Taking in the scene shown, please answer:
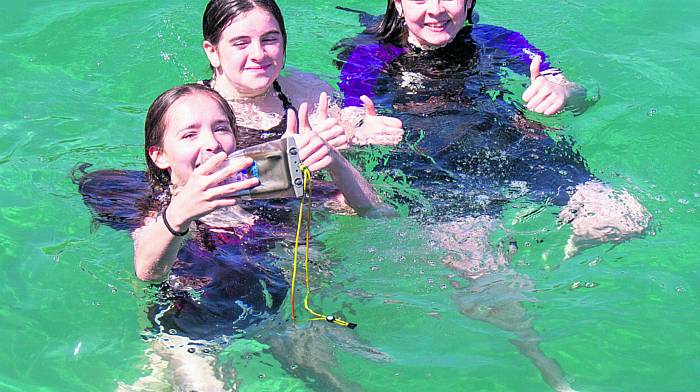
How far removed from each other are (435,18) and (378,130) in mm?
999

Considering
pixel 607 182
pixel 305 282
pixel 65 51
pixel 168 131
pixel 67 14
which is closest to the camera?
pixel 168 131

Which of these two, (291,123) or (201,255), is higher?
(291,123)

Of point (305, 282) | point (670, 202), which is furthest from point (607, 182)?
point (305, 282)

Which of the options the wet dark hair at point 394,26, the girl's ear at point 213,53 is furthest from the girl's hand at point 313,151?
the wet dark hair at point 394,26

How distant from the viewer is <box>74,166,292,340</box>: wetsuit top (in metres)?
3.92

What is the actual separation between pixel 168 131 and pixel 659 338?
226cm

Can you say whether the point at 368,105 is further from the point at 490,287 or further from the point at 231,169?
the point at 231,169

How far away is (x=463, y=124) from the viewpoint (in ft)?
16.4

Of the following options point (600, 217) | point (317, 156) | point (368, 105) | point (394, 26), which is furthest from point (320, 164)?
point (394, 26)

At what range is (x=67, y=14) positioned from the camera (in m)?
7.05

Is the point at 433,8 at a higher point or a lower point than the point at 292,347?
higher

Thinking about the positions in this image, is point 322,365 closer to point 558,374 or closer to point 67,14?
point 558,374

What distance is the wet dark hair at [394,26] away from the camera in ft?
17.9

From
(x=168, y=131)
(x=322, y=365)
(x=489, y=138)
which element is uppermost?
(x=168, y=131)
